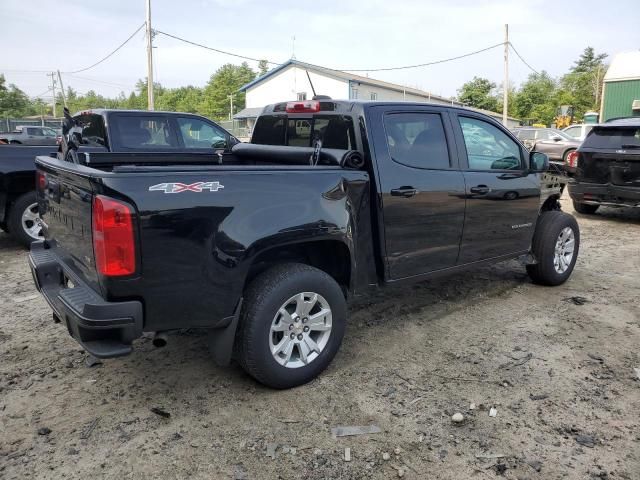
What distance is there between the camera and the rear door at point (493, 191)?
4.37m

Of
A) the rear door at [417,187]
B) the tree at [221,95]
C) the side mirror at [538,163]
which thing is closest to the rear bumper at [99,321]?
the rear door at [417,187]

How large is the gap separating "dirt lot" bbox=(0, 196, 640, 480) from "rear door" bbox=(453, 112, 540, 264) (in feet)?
2.11

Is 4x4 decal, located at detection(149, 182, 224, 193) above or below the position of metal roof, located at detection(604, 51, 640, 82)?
below

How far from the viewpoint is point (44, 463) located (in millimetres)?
2602

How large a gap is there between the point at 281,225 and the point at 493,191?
7.41 feet

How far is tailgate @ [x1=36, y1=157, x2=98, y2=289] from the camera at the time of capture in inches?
109

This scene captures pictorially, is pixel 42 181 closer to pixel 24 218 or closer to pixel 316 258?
pixel 316 258

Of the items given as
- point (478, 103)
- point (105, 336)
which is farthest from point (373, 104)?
point (478, 103)

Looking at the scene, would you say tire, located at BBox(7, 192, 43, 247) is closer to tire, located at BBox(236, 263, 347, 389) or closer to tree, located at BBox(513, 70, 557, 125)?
tire, located at BBox(236, 263, 347, 389)

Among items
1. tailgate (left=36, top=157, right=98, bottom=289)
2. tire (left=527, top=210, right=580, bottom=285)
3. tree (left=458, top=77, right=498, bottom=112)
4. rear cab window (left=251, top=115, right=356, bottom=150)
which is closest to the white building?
tree (left=458, top=77, right=498, bottom=112)

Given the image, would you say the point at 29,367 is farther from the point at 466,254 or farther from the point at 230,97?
the point at 230,97

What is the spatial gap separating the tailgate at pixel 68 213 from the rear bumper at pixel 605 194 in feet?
27.0

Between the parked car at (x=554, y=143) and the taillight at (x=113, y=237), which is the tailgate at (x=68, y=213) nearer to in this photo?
the taillight at (x=113, y=237)

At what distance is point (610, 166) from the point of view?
338 inches
